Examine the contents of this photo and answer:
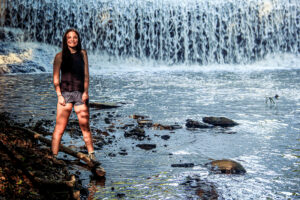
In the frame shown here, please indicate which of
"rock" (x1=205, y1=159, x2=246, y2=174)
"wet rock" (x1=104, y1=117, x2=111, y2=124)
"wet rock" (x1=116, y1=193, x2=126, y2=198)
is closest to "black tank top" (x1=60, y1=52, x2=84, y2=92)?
"wet rock" (x1=116, y1=193, x2=126, y2=198)

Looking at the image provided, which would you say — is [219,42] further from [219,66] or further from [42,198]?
[42,198]

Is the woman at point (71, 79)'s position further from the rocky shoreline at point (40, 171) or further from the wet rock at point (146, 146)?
the wet rock at point (146, 146)

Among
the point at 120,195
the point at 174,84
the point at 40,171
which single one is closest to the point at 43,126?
the point at 120,195

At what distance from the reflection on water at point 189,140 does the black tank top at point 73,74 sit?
3.53 ft

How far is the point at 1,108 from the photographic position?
10.1m

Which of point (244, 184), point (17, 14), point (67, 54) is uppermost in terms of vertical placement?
point (17, 14)

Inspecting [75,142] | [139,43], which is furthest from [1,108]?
[139,43]

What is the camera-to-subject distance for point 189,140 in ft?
23.6

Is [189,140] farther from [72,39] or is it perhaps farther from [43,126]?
[72,39]

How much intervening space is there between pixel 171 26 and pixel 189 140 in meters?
22.3

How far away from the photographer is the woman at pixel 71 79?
5023 millimetres

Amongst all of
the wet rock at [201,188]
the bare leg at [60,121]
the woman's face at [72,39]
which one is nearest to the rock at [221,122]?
the wet rock at [201,188]

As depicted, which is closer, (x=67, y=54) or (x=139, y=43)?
(x=67, y=54)

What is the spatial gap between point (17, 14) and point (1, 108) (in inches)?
648
